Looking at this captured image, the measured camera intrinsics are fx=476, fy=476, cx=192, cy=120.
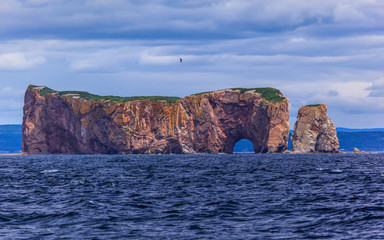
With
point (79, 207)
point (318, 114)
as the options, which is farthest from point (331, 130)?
point (79, 207)

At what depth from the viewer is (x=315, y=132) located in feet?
635

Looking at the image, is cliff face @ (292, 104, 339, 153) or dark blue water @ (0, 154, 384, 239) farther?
cliff face @ (292, 104, 339, 153)

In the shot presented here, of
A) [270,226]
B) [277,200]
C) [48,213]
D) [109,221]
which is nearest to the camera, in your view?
[270,226]

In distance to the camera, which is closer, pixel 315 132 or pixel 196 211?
pixel 196 211

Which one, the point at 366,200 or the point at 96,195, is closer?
the point at 366,200

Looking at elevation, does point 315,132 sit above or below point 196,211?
above

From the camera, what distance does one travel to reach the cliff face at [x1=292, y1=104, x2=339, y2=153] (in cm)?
19280

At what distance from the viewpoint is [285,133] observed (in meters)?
192

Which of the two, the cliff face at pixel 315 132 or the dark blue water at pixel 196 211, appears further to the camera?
the cliff face at pixel 315 132

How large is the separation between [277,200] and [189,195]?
735cm

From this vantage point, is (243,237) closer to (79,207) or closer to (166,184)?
(79,207)

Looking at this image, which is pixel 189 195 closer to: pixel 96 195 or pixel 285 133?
pixel 96 195

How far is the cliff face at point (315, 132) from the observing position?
193 metres

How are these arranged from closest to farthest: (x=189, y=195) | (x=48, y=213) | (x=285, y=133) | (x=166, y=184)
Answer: (x=48, y=213) → (x=189, y=195) → (x=166, y=184) → (x=285, y=133)
